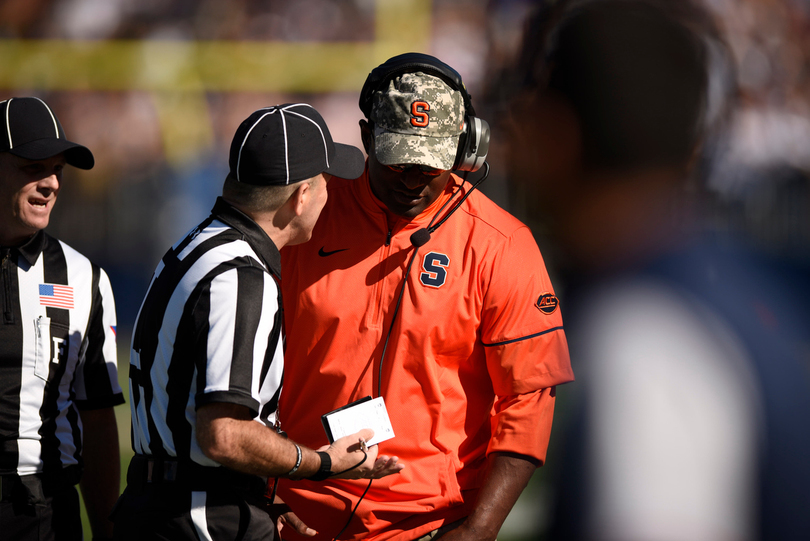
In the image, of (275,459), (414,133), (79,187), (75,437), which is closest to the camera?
(275,459)

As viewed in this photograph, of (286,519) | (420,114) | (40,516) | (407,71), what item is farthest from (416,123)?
(40,516)

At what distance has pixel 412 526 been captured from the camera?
2035 mm

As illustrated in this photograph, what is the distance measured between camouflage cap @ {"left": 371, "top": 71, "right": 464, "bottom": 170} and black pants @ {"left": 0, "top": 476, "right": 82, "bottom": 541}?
1.49 metres

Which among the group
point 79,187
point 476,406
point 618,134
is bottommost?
point 476,406

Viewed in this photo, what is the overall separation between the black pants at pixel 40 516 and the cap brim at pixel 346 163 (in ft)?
4.54

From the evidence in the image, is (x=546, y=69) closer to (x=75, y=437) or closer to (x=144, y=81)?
(x=75, y=437)

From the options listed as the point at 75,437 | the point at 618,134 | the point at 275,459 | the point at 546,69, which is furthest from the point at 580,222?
the point at 75,437

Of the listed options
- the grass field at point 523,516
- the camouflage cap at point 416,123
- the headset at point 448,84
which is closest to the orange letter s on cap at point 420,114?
the camouflage cap at point 416,123

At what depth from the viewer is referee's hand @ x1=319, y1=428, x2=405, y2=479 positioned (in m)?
1.80

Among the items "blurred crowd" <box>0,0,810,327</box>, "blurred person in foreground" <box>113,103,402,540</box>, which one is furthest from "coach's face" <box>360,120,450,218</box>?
"blurred crowd" <box>0,0,810,327</box>

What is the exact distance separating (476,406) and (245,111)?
23.9 feet

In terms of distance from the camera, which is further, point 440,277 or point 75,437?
point 75,437

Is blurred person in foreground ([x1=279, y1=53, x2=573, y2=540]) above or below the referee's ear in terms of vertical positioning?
below

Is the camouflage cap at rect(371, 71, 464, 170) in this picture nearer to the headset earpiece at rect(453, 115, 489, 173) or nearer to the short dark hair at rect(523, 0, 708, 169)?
the headset earpiece at rect(453, 115, 489, 173)
